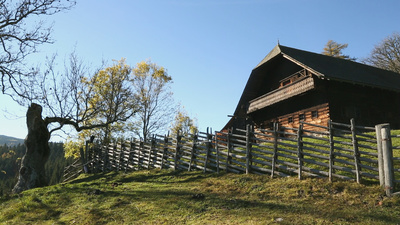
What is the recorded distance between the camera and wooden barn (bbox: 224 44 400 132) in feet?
54.4

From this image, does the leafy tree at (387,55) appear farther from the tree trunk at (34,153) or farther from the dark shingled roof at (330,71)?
the tree trunk at (34,153)

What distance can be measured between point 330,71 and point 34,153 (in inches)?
707

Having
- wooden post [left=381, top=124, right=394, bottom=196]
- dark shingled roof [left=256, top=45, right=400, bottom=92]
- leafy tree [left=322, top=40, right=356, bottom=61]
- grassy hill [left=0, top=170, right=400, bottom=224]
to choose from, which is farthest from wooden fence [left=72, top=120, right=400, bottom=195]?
leafy tree [left=322, top=40, right=356, bottom=61]

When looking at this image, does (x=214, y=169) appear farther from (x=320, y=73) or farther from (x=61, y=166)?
(x=61, y=166)

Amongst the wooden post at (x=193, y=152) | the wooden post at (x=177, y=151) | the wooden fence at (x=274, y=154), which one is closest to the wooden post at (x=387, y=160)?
the wooden fence at (x=274, y=154)

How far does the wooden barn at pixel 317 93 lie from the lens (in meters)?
16.6

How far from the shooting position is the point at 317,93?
17484 millimetres

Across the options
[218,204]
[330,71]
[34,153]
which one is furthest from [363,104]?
[34,153]

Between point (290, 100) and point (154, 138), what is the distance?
34.0 ft

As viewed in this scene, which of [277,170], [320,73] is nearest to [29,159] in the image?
[277,170]

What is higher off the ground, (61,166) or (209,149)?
(209,149)

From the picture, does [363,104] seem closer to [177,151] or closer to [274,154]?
[274,154]

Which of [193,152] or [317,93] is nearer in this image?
[193,152]

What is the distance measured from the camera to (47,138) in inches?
607
